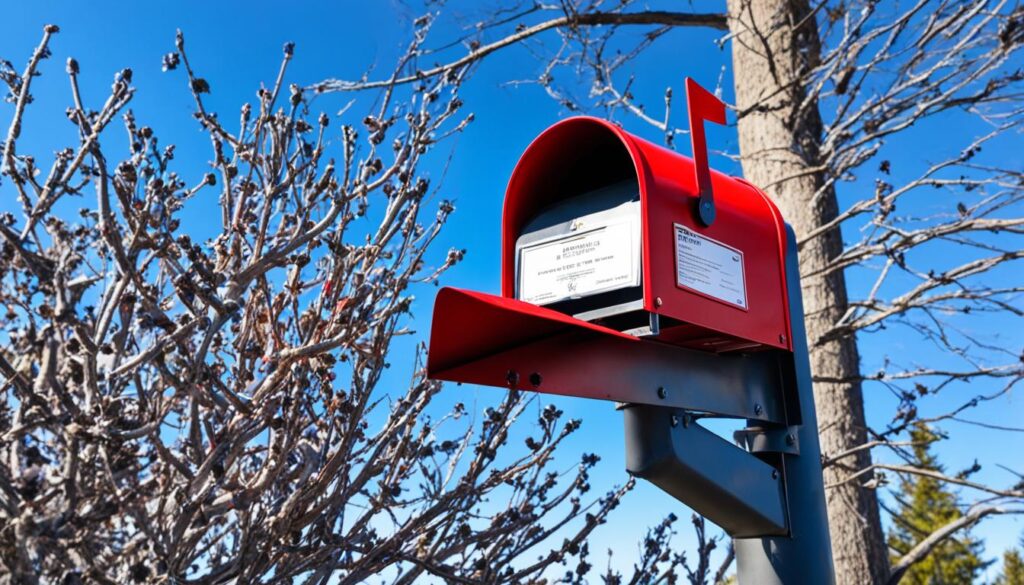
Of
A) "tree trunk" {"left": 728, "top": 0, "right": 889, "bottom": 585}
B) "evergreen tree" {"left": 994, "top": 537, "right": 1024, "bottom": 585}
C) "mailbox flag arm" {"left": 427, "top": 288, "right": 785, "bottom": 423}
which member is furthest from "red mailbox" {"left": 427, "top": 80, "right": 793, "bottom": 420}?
"evergreen tree" {"left": 994, "top": 537, "right": 1024, "bottom": 585}

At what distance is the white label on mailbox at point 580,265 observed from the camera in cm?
174

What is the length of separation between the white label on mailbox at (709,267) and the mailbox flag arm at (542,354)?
5.9 inches

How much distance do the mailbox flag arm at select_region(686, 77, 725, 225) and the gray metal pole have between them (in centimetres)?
34

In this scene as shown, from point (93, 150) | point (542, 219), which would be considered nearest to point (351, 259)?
point (93, 150)

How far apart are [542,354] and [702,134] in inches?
26.6

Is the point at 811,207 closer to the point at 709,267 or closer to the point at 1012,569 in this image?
the point at 709,267

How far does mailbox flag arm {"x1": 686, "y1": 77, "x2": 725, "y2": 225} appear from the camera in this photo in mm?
1874

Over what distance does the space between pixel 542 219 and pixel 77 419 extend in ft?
4.33

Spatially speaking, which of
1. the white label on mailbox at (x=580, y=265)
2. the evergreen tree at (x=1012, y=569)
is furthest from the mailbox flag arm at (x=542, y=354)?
the evergreen tree at (x=1012, y=569)

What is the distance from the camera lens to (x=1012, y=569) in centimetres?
3553

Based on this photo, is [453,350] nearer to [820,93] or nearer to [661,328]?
[661,328]

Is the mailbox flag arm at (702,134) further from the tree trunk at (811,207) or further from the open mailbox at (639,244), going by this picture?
the tree trunk at (811,207)

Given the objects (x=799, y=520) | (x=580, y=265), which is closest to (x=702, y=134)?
(x=580, y=265)

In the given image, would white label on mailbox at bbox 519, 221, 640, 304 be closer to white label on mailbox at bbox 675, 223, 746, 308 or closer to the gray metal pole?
white label on mailbox at bbox 675, 223, 746, 308
